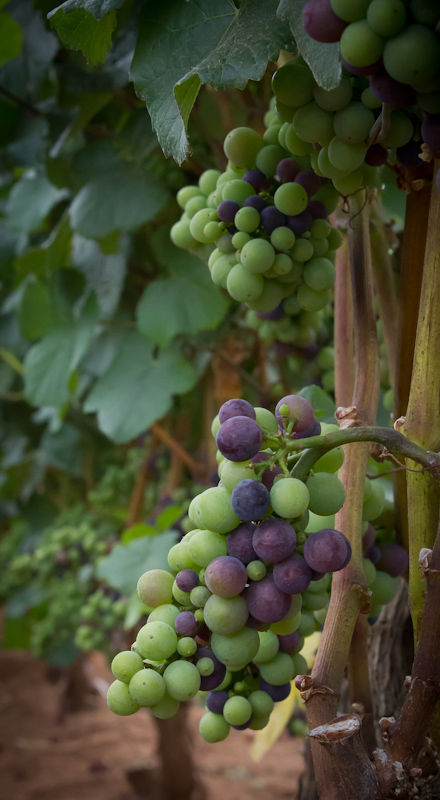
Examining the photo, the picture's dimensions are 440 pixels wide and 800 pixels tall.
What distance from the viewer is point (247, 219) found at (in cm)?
44

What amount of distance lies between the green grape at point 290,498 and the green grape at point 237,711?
15cm

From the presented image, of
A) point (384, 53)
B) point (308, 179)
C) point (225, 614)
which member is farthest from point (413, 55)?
point (225, 614)

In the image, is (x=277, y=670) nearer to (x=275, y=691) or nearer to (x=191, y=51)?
(x=275, y=691)

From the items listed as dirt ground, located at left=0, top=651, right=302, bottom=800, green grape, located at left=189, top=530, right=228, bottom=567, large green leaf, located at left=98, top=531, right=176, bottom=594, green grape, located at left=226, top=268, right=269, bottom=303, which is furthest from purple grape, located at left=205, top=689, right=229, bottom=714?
dirt ground, located at left=0, top=651, right=302, bottom=800

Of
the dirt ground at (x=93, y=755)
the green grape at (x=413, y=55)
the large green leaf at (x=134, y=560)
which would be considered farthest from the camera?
the dirt ground at (x=93, y=755)

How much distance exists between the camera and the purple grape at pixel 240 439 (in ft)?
0.96

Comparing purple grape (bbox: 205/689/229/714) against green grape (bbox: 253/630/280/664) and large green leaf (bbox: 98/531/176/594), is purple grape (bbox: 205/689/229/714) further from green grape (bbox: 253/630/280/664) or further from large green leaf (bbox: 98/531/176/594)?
large green leaf (bbox: 98/531/176/594)

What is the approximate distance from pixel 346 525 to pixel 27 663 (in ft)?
11.3

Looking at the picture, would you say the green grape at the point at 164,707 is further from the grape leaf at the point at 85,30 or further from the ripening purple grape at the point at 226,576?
the grape leaf at the point at 85,30

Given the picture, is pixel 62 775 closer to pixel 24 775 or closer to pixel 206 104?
pixel 24 775

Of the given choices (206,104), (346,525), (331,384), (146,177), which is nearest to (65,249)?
(146,177)

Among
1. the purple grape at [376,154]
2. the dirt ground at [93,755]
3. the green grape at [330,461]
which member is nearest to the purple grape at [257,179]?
the purple grape at [376,154]

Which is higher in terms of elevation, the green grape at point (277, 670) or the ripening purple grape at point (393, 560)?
the green grape at point (277, 670)

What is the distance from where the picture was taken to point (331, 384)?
82 cm
